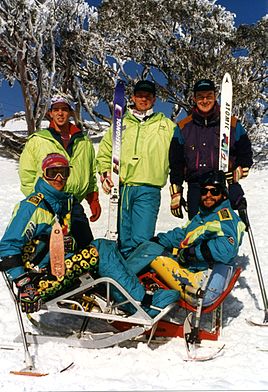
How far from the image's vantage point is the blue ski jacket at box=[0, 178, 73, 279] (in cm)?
407

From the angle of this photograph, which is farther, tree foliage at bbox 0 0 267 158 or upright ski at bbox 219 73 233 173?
tree foliage at bbox 0 0 267 158

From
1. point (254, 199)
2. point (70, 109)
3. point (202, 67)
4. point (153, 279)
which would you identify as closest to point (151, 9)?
point (202, 67)

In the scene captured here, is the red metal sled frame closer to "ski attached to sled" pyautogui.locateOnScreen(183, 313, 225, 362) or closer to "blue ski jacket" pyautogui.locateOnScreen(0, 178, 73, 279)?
"ski attached to sled" pyautogui.locateOnScreen(183, 313, 225, 362)

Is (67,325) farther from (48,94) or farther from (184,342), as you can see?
(48,94)

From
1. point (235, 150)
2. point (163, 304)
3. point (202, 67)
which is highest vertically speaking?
point (202, 67)

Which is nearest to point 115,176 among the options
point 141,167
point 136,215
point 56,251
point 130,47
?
point 141,167

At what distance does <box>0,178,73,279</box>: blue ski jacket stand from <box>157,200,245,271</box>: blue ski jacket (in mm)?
1272

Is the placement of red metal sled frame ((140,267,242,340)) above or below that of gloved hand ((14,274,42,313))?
below

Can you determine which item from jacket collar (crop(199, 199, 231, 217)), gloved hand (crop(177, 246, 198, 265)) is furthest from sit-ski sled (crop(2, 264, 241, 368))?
jacket collar (crop(199, 199, 231, 217))

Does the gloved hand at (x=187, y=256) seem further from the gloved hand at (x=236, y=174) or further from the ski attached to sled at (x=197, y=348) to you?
the gloved hand at (x=236, y=174)

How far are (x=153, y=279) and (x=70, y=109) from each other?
6.90 feet

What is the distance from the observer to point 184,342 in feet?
14.8

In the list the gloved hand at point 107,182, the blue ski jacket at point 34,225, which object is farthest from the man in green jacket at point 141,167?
the blue ski jacket at point 34,225

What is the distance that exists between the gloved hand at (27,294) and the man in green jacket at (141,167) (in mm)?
1558
